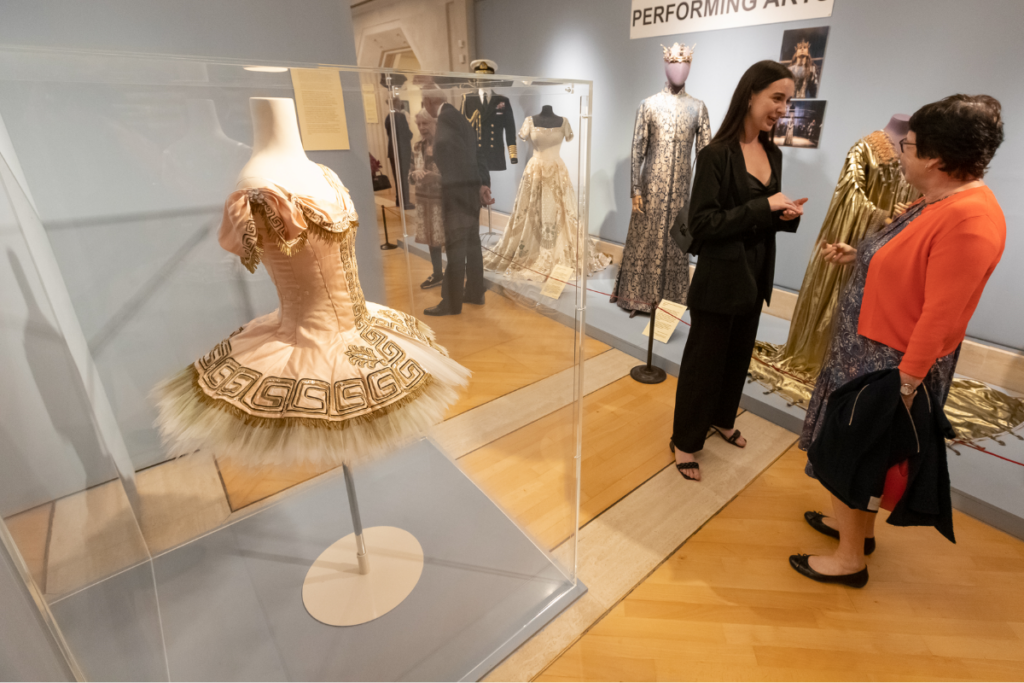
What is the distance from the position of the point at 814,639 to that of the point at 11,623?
184cm

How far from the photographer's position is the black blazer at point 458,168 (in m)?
1.40

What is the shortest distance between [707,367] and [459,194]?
1170 millimetres

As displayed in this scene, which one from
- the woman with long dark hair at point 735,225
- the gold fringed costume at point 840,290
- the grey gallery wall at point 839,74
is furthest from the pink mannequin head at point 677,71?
the woman with long dark hair at point 735,225

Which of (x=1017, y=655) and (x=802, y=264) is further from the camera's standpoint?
(x=802, y=264)

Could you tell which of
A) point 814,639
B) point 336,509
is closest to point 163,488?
point 336,509

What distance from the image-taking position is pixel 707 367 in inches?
80.0

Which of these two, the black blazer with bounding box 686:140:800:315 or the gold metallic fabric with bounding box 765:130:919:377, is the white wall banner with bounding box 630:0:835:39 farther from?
the black blazer with bounding box 686:140:800:315

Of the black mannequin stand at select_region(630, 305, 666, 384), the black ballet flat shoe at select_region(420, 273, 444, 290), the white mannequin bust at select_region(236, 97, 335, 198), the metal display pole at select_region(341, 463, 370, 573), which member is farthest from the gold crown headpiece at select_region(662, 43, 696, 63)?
the metal display pole at select_region(341, 463, 370, 573)

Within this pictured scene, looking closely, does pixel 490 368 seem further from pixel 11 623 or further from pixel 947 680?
pixel 947 680

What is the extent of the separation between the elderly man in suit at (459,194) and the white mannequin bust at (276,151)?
38cm

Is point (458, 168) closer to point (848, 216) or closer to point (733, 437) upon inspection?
point (733, 437)

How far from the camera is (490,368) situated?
6.28 feet

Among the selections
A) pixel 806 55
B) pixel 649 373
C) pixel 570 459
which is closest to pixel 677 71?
pixel 806 55

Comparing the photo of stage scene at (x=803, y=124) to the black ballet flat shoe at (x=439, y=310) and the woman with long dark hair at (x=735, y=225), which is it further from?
the black ballet flat shoe at (x=439, y=310)
